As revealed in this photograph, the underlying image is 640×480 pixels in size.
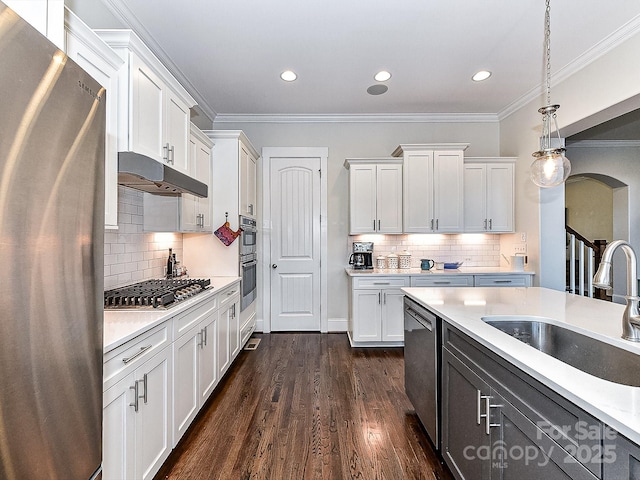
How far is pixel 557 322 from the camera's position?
159cm

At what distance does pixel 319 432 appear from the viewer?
225 cm

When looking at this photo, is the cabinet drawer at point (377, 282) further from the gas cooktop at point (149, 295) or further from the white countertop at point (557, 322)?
the gas cooktop at point (149, 295)


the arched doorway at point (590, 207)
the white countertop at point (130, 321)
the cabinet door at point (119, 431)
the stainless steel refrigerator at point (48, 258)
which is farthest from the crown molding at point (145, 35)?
the arched doorway at point (590, 207)

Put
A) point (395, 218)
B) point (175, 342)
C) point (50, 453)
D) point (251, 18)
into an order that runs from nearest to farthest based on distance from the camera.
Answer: point (50, 453) < point (175, 342) < point (251, 18) < point (395, 218)

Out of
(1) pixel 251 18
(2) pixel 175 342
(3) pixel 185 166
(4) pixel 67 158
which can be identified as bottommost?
(2) pixel 175 342

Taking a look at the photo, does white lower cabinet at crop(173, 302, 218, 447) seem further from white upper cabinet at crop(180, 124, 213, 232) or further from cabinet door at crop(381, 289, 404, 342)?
cabinet door at crop(381, 289, 404, 342)

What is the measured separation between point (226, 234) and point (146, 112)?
159cm

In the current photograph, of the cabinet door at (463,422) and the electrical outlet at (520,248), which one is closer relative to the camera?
the cabinet door at (463,422)

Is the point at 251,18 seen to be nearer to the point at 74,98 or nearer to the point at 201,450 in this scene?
the point at 74,98

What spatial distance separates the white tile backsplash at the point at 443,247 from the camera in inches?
175

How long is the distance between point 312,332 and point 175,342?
2733mm

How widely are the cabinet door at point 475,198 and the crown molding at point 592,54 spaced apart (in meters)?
0.91

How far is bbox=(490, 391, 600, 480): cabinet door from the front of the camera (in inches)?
36.5

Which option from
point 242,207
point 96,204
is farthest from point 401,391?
point 96,204
